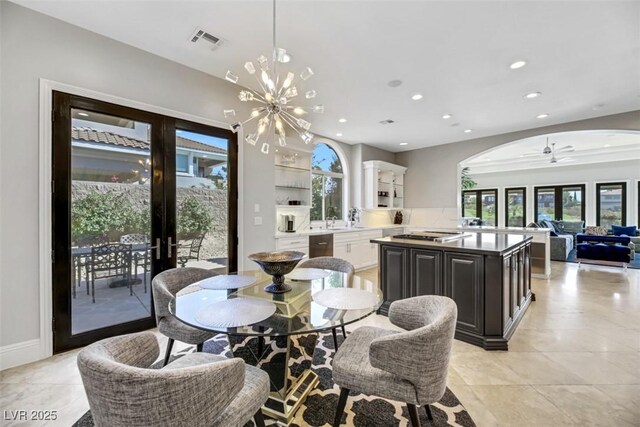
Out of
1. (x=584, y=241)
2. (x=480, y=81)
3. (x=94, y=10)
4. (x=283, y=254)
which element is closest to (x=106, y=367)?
(x=283, y=254)

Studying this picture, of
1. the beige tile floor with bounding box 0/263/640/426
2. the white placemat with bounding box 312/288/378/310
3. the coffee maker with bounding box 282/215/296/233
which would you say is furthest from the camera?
the coffee maker with bounding box 282/215/296/233

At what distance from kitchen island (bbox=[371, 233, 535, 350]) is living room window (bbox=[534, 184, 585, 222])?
8.05 meters

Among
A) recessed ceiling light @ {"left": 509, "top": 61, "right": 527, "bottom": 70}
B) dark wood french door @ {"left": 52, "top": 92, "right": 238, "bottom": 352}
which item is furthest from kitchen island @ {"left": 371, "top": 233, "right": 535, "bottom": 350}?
dark wood french door @ {"left": 52, "top": 92, "right": 238, "bottom": 352}

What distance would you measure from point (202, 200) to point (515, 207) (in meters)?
11.2

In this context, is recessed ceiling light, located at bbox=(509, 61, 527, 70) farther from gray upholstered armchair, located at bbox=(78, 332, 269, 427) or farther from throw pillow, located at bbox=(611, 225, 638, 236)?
throw pillow, located at bbox=(611, 225, 638, 236)

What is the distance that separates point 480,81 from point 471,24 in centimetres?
126

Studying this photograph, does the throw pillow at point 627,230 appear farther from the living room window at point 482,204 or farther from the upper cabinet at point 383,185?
the upper cabinet at point 383,185

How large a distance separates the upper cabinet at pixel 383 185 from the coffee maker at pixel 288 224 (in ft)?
7.72

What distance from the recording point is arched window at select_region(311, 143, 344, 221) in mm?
6102

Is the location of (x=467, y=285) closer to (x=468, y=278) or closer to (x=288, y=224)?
(x=468, y=278)

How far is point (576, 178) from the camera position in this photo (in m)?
8.92

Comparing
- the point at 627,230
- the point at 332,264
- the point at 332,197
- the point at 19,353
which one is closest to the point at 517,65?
the point at 332,264

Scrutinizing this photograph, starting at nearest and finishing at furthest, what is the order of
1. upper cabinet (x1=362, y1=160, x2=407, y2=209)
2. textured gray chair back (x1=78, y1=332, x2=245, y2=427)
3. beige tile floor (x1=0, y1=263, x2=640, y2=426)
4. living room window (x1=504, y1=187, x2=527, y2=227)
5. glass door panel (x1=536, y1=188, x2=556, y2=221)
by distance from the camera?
textured gray chair back (x1=78, y1=332, x2=245, y2=427)
beige tile floor (x1=0, y1=263, x2=640, y2=426)
upper cabinet (x1=362, y1=160, x2=407, y2=209)
glass door panel (x1=536, y1=188, x2=556, y2=221)
living room window (x1=504, y1=187, x2=527, y2=227)

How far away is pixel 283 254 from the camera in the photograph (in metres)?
2.14
